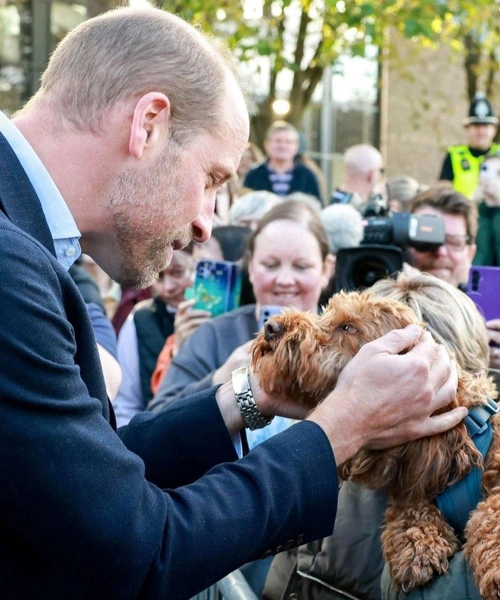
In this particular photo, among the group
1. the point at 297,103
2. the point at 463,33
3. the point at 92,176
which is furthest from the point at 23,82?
the point at 92,176

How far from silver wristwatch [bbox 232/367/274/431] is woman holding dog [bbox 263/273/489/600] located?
362 mm

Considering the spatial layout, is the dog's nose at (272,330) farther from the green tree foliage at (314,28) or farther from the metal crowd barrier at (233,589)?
the green tree foliage at (314,28)

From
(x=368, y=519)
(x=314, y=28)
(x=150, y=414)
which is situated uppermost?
(x=314, y=28)

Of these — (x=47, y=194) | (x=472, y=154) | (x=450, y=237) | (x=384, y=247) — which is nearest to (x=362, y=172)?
(x=472, y=154)

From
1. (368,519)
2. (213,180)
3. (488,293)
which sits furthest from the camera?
(488,293)

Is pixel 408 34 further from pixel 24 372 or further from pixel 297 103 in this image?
pixel 24 372

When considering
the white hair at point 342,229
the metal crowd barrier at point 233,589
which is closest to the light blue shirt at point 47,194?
the metal crowd barrier at point 233,589

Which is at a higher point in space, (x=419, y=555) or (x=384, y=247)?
(x=384, y=247)

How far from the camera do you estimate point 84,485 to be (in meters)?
1.66

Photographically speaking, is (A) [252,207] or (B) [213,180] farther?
(A) [252,207]

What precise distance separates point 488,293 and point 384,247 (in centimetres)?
62

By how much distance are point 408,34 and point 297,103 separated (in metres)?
5.76

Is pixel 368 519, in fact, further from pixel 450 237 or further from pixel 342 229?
pixel 342 229

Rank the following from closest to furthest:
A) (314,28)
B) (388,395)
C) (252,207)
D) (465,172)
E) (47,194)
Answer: (47,194)
(388,395)
(252,207)
(465,172)
(314,28)
